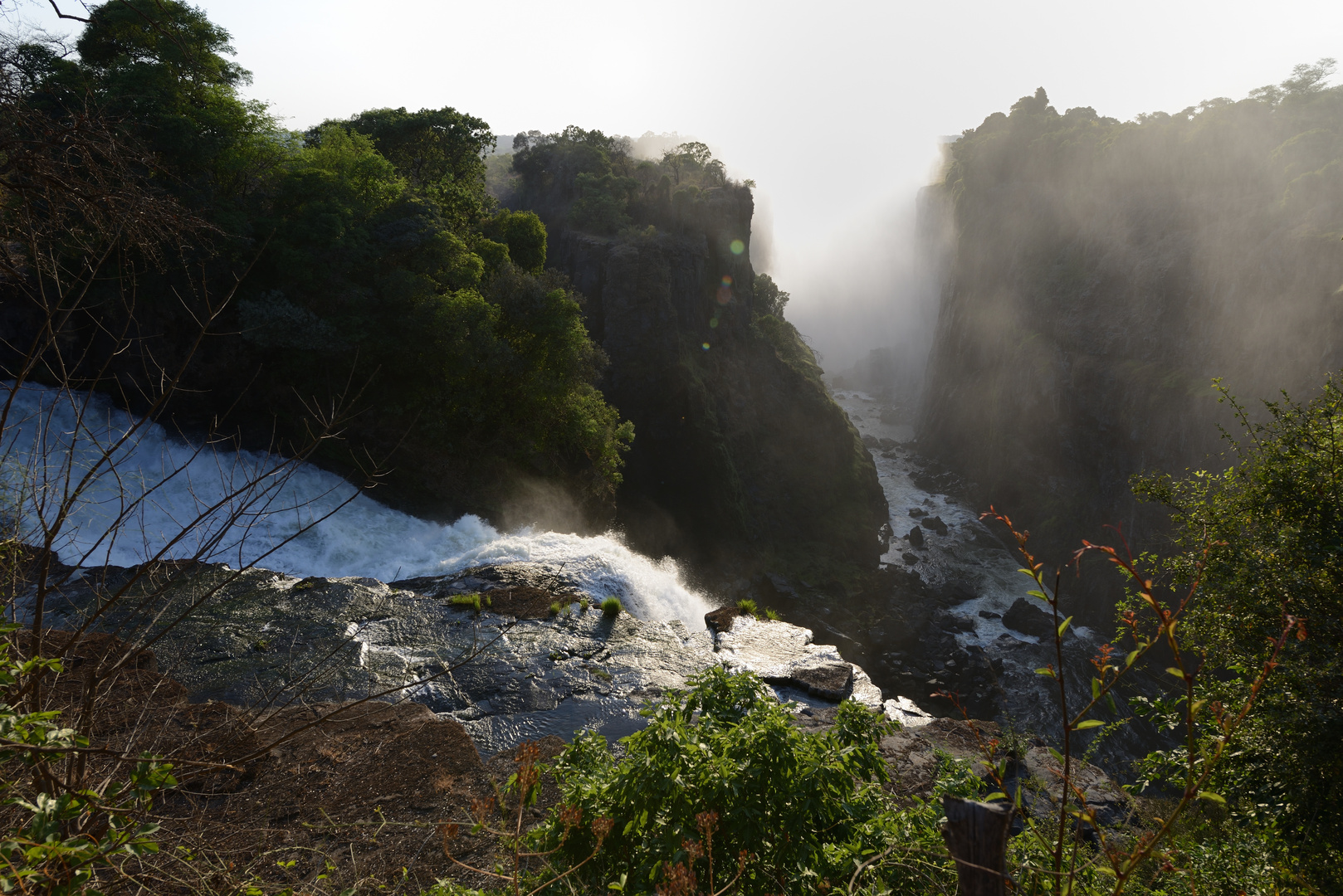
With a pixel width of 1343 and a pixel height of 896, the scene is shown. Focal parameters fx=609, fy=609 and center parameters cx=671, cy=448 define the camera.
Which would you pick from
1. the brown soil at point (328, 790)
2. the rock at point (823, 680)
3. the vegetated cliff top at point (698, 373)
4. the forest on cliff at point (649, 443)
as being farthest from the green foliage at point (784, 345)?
the brown soil at point (328, 790)

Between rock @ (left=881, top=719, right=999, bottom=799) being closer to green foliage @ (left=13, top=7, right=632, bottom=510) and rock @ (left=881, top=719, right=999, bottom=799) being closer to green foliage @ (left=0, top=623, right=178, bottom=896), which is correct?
green foliage @ (left=0, top=623, right=178, bottom=896)

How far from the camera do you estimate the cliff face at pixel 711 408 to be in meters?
30.7

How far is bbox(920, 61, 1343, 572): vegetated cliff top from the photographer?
30.2 metres

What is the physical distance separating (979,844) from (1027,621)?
3189 centimetres

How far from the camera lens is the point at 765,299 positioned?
151 ft

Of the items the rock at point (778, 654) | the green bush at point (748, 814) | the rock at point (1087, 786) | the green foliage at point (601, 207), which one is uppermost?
the green foliage at point (601, 207)

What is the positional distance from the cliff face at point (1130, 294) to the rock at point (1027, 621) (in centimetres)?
782

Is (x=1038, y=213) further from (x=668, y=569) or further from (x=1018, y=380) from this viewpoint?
(x=668, y=569)

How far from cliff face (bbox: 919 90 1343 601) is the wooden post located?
33.4 m

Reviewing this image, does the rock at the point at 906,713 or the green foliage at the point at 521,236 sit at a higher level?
the green foliage at the point at 521,236

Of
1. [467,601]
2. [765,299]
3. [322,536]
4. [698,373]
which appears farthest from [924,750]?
[765,299]

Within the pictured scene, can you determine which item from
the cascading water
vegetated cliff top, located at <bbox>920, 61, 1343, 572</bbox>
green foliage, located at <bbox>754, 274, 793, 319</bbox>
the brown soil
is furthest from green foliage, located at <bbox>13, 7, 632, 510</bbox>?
vegetated cliff top, located at <bbox>920, 61, 1343, 572</bbox>

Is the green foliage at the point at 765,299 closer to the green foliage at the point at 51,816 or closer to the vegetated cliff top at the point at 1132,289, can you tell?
the vegetated cliff top at the point at 1132,289

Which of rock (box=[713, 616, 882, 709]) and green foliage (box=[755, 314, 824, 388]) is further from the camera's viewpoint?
green foliage (box=[755, 314, 824, 388])
